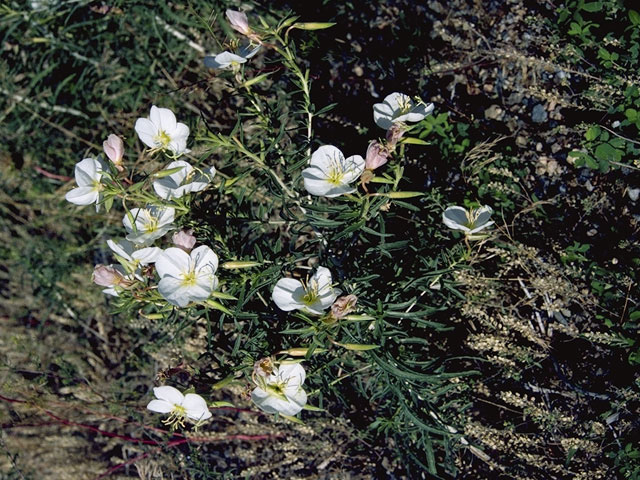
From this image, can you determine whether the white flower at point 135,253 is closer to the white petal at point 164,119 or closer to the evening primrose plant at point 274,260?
the evening primrose plant at point 274,260

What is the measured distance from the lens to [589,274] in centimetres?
246

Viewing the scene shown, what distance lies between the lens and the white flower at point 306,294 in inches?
68.8

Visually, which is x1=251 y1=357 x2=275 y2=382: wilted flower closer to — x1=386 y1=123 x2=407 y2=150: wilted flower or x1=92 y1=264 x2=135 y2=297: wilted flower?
x1=92 y1=264 x2=135 y2=297: wilted flower

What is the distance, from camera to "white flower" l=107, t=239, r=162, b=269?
1.82m

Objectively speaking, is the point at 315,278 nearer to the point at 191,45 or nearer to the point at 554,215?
the point at 554,215

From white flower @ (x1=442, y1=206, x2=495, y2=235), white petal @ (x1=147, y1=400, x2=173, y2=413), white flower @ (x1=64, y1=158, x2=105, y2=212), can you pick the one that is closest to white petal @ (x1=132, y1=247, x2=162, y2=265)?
white flower @ (x1=64, y1=158, x2=105, y2=212)

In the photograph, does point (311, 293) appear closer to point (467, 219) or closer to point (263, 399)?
point (263, 399)

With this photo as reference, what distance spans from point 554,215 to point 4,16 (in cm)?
289

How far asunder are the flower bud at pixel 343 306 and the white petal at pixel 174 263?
1.52ft

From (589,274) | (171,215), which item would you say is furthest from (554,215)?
(171,215)

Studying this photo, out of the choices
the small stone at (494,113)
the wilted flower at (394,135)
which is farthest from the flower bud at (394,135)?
the small stone at (494,113)

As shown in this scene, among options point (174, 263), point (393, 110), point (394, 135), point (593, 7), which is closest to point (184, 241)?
point (174, 263)

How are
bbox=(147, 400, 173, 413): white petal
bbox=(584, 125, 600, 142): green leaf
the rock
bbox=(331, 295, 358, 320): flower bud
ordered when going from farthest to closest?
the rock < bbox=(584, 125, 600, 142): green leaf < bbox=(147, 400, 173, 413): white petal < bbox=(331, 295, 358, 320): flower bud

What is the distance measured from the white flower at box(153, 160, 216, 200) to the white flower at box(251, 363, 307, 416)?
0.62m
